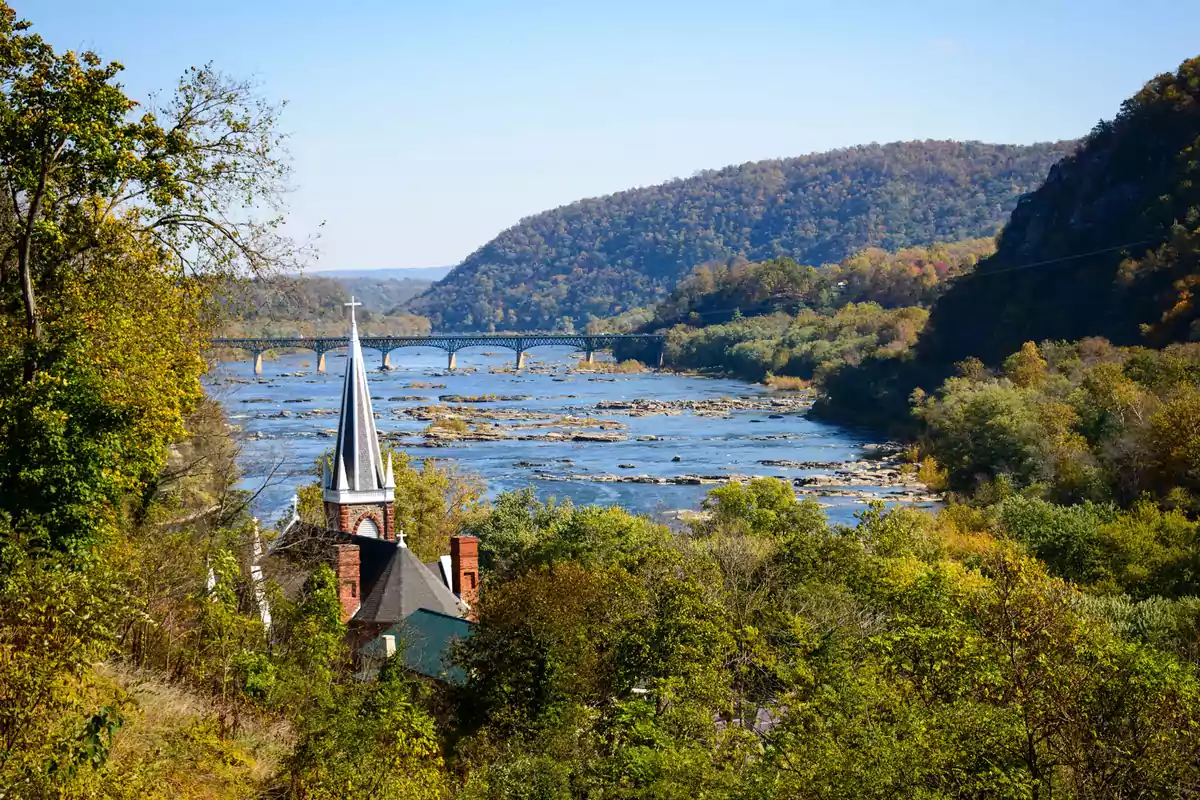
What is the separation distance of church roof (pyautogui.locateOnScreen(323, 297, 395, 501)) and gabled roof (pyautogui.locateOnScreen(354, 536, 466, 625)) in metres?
4.41

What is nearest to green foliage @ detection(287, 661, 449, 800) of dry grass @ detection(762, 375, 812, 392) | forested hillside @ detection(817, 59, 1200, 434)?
forested hillside @ detection(817, 59, 1200, 434)

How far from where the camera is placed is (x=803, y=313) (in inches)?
6550

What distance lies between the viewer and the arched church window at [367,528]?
33344 mm

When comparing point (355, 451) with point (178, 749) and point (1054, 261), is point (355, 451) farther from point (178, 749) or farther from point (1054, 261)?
point (1054, 261)

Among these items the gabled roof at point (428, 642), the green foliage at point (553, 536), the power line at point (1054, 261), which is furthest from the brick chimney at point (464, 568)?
the power line at point (1054, 261)

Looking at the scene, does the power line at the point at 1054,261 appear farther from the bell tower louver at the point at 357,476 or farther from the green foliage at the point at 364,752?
the green foliage at the point at 364,752

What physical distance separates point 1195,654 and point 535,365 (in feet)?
532

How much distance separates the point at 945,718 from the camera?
14.3 metres

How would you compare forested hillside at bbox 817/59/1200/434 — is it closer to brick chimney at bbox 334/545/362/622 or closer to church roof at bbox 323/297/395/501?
church roof at bbox 323/297/395/501

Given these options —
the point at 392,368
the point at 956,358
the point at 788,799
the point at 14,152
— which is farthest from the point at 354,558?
the point at 392,368

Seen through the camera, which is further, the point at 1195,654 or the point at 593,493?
the point at 593,493

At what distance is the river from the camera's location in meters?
60.7

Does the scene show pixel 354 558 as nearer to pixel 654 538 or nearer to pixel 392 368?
pixel 654 538

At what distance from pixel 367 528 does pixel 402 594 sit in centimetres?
582
